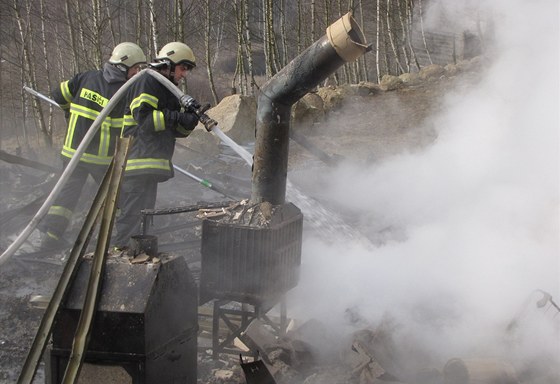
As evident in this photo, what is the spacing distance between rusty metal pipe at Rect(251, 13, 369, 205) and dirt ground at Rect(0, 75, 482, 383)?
4.30ft

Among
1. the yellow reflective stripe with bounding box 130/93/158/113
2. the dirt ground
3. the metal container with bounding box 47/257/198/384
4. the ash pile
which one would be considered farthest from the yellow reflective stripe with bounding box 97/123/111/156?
the metal container with bounding box 47/257/198/384

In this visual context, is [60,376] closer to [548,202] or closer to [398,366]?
[398,366]

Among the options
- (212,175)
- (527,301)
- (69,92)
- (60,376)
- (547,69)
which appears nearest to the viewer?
(60,376)

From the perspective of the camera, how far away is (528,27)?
17.6ft

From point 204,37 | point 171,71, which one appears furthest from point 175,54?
point 204,37

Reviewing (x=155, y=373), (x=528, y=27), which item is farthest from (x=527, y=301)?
(x=528, y=27)

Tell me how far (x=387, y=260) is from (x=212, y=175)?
140 inches

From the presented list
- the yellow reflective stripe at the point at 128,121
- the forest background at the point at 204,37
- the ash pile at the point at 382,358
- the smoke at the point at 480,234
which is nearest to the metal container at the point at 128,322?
the ash pile at the point at 382,358

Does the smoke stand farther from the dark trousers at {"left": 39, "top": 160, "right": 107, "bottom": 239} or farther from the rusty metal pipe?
the dark trousers at {"left": 39, "top": 160, "right": 107, "bottom": 239}

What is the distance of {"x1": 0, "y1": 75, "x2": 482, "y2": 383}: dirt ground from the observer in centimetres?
454

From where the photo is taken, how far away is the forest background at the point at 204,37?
13867 mm

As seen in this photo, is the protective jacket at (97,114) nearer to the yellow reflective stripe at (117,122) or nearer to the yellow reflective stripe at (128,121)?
the yellow reflective stripe at (117,122)

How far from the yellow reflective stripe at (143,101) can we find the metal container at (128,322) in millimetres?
2273

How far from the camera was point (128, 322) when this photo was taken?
100 inches
